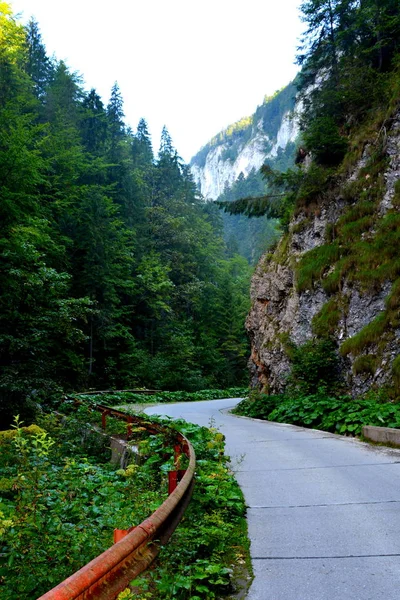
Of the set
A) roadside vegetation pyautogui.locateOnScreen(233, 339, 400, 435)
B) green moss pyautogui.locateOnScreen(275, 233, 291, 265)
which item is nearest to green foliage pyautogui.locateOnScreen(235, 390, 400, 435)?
roadside vegetation pyautogui.locateOnScreen(233, 339, 400, 435)

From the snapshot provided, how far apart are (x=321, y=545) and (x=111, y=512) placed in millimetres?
2247

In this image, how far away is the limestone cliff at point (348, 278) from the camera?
15.2m

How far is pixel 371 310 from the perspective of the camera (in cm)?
1614

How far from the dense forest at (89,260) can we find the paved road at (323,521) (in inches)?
421

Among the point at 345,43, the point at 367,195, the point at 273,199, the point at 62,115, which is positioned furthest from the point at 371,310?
the point at 62,115

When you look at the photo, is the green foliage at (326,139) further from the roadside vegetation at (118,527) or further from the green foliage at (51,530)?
the green foliage at (51,530)

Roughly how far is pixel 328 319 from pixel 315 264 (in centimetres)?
317

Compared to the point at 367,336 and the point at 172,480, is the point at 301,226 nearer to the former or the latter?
the point at 367,336

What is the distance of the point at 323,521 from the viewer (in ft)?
17.2

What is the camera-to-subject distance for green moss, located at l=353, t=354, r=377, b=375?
14717 mm

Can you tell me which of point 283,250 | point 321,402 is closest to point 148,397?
point 283,250

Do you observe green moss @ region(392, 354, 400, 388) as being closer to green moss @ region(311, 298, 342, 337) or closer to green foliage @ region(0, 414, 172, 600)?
green moss @ region(311, 298, 342, 337)

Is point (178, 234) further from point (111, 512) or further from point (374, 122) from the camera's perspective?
point (111, 512)

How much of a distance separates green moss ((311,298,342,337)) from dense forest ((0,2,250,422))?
10.5m
